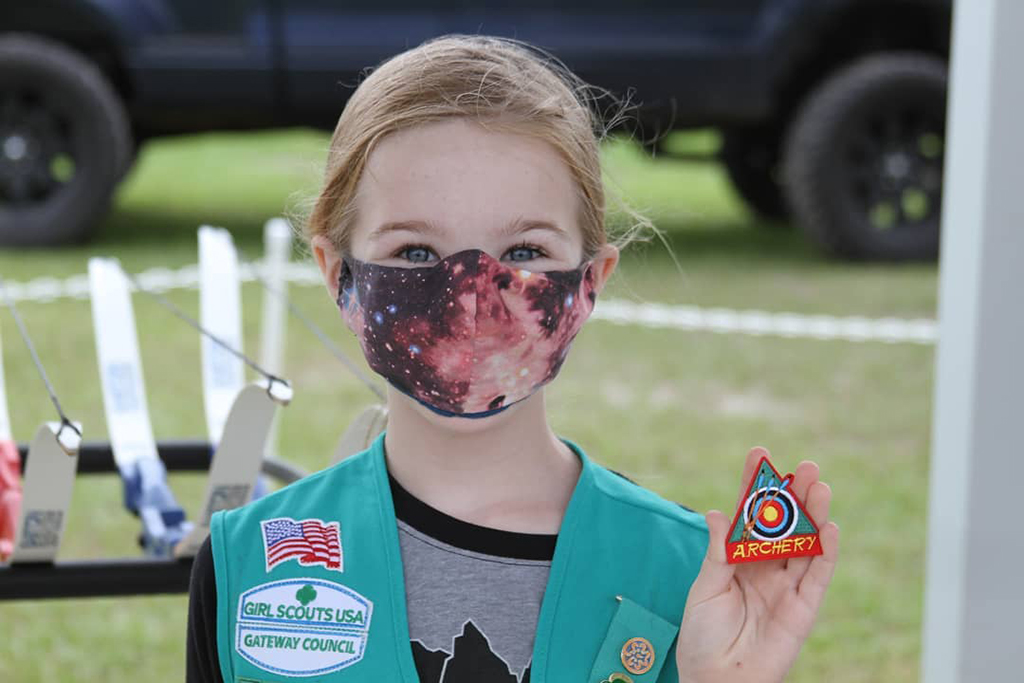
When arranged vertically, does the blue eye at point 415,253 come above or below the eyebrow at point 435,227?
below

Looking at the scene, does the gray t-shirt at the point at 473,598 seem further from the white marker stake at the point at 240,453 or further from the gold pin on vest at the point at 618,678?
the white marker stake at the point at 240,453

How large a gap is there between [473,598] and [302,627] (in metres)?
0.17

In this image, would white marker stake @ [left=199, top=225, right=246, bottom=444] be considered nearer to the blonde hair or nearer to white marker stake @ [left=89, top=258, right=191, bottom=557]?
white marker stake @ [left=89, top=258, right=191, bottom=557]

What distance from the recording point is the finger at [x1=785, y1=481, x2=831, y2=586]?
1.41 metres

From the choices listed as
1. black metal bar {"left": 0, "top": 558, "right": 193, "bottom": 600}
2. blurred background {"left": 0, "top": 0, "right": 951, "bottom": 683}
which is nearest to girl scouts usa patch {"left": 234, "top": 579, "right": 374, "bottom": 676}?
black metal bar {"left": 0, "top": 558, "right": 193, "bottom": 600}

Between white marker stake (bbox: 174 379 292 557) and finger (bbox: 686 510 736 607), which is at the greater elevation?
finger (bbox: 686 510 736 607)

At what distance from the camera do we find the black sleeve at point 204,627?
5.04ft

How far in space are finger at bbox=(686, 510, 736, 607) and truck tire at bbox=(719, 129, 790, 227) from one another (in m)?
8.06

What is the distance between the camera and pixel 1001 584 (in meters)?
1.97

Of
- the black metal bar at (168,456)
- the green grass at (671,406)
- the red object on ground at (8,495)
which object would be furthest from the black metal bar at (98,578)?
the green grass at (671,406)

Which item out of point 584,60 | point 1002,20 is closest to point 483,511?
point 1002,20

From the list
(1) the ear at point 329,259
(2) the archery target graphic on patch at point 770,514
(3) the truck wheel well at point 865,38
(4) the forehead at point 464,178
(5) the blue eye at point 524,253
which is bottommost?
(3) the truck wheel well at point 865,38

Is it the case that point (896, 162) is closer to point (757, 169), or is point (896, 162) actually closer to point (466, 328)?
point (757, 169)

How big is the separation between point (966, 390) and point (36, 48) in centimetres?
667
